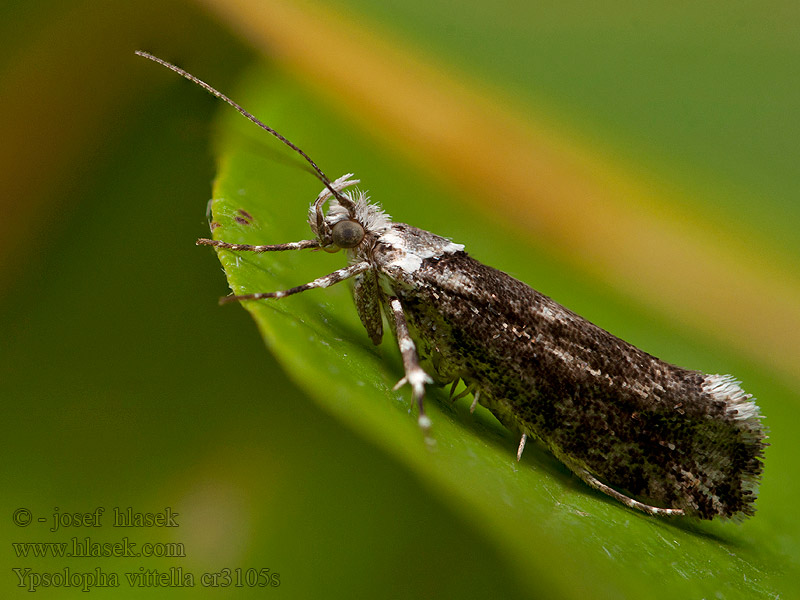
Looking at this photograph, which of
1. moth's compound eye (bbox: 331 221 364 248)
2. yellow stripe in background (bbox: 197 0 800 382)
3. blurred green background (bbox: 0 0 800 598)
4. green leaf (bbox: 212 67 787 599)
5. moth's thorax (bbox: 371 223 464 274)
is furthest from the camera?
yellow stripe in background (bbox: 197 0 800 382)

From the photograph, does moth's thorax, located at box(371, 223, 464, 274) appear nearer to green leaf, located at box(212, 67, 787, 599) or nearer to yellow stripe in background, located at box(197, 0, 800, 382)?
green leaf, located at box(212, 67, 787, 599)

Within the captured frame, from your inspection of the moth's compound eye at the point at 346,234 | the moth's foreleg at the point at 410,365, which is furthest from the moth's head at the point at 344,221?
the moth's foreleg at the point at 410,365

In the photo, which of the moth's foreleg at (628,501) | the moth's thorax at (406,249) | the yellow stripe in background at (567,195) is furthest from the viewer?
the yellow stripe in background at (567,195)

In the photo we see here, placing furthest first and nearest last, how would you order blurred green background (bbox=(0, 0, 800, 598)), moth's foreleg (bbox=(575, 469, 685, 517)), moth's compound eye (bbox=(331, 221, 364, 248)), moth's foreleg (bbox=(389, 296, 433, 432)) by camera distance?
1. moth's compound eye (bbox=(331, 221, 364, 248))
2. moth's foreleg (bbox=(575, 469, 685, 517))
3. blurred green background (bbox=(0, 0, 800, 598))
4. moth's foreleg (bbox=(389, 296, 433, 432))

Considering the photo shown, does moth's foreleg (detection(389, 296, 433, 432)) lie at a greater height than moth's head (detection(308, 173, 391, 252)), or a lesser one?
lesser

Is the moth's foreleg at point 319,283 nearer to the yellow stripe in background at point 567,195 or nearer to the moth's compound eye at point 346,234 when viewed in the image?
the moth's compound eye at point 346,234

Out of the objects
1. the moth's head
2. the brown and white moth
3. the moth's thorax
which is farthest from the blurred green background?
the moth's thorax

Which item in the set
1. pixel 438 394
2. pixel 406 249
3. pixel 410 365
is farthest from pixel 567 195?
pixel 410 365
